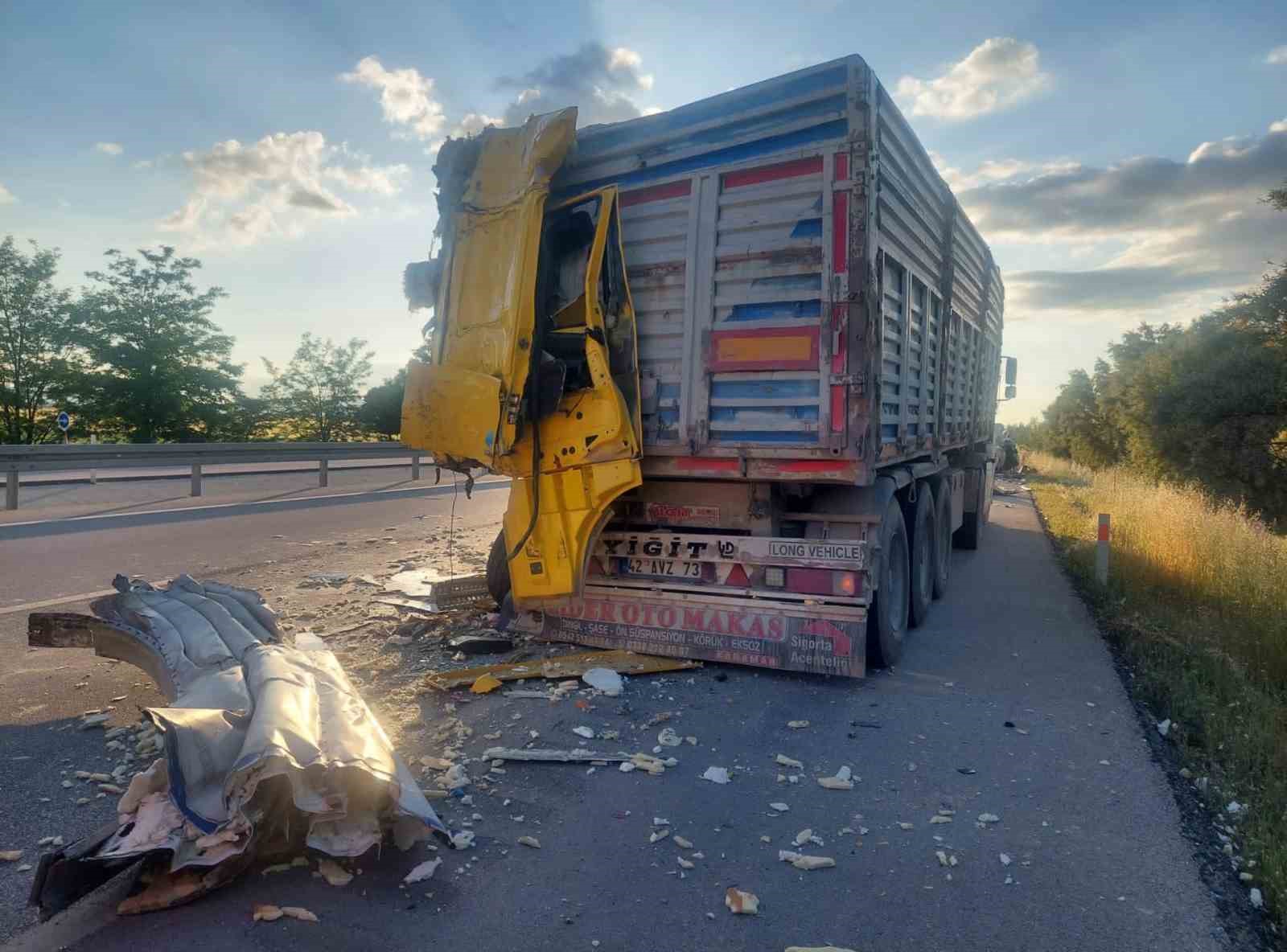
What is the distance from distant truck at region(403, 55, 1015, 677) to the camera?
5344mm

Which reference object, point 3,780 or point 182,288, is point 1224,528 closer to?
point 3,780

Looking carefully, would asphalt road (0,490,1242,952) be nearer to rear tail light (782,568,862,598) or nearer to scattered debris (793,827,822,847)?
scattered debris (793,827,822,847)

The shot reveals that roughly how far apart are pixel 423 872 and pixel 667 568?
3.04 m

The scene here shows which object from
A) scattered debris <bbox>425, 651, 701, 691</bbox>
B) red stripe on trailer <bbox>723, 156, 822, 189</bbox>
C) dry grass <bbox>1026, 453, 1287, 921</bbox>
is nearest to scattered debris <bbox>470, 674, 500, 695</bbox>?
scattered debris <bbox>425, 651, 701, 691</bbox>

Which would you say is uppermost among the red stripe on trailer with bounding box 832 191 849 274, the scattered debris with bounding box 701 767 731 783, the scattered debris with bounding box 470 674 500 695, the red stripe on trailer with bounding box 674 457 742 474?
the red stripe on trailer with bounding box 832 191 849 274

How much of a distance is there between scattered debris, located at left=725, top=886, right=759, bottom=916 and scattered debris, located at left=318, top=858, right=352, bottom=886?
1.26 meters

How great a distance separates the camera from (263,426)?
29562 mm

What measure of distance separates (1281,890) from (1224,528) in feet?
30.7

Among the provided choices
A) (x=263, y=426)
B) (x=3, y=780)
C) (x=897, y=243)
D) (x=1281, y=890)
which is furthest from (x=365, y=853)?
(x=263, y=426)

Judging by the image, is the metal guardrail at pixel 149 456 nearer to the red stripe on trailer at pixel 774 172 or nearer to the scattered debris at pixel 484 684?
the scattered debris at pixel 484 684

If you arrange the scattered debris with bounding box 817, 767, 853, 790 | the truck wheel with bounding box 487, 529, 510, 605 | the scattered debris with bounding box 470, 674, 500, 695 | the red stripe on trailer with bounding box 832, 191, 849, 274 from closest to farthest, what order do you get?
1. the scattered debris with bounding box 817, 767, 853, 790
2. the scattered debris with bounding box 470, 674, 500, 695
3. the red stripe on trailer with bounding box 832, 191, 849, 274
4. the truck wheel with bounding box 487, 529, 510, 605

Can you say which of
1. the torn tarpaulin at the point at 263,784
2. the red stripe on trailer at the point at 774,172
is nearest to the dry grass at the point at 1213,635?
the torn tarpaulin at the point at 263,784

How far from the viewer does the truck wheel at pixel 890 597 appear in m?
5.77

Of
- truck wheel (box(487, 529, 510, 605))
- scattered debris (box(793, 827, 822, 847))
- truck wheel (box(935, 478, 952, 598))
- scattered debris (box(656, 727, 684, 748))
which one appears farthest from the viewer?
truck wheel (box(935, 478, 952, 598))
